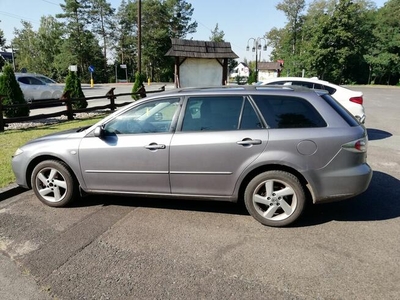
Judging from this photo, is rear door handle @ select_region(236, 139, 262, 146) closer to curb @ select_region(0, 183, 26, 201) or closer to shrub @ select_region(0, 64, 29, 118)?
curb @ select_region(0, 183, 26, 201)

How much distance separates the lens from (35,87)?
16.9 metres

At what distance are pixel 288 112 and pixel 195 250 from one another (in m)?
1.87

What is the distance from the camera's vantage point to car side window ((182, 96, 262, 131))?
11.4 ft

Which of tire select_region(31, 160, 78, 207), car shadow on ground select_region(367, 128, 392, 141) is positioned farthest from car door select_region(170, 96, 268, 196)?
car shadow on ground select_region(367, 128, 392, 141)

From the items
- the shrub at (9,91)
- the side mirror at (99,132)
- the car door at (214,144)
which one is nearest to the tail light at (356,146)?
the car door at (214,144)

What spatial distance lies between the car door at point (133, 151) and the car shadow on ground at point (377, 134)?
691cm

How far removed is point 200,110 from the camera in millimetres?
3664

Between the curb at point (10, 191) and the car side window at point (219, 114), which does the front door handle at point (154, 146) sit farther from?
the curb at point (10, 191)

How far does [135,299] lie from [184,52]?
1092 centimetres

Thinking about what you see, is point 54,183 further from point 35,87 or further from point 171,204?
point 35,87

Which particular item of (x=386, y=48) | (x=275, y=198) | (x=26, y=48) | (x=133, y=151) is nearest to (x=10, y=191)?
(x=133, y=151)

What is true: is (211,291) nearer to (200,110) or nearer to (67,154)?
(200,110)

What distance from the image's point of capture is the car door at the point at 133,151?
3619 mm

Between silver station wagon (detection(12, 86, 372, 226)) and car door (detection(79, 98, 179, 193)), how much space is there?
0.04 ft
